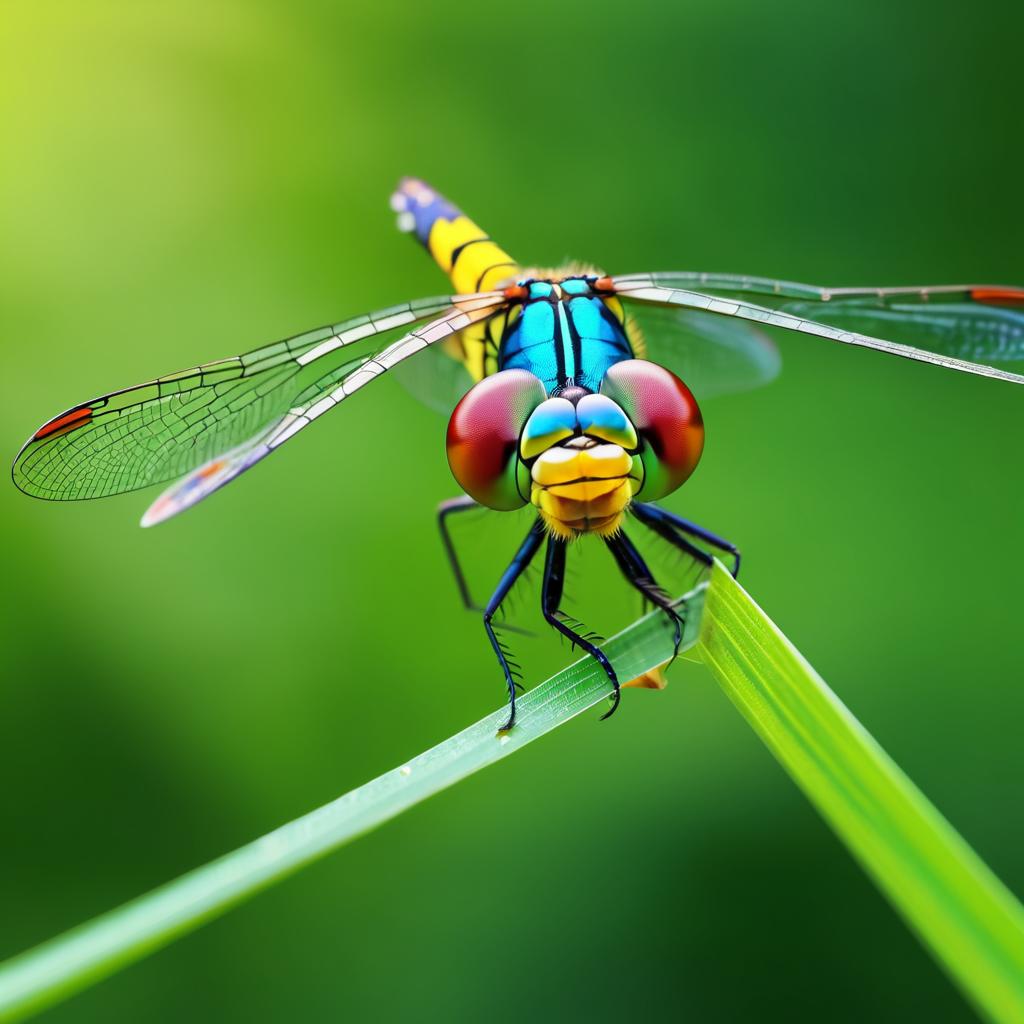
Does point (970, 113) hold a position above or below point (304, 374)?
above

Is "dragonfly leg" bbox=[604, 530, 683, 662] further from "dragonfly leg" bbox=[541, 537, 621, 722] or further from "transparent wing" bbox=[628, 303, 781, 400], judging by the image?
"transparent wing" bbox=[628, 303, 781, 400]

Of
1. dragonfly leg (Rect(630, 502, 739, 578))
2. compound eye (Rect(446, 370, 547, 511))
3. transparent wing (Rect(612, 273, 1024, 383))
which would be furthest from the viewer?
transparent wing (Rect(612, 273, 1024, 383))

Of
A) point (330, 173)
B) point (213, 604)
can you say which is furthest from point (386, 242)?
point (213, 604)

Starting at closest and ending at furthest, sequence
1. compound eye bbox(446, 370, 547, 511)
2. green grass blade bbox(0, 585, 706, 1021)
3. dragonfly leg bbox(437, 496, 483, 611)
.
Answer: green grass blade bbox(0, 585, 706, 1021), compound eye bbox(446, 370, 547, 511), dragonfly leg bbox(437, 496, 483, 611)

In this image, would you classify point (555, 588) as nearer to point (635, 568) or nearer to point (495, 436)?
point (635, 568)

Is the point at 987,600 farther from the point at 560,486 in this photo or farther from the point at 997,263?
the point at 560,486

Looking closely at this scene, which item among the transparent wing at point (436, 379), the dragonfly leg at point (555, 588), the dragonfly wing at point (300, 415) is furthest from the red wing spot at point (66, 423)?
the transparent wing at point (436, 379)

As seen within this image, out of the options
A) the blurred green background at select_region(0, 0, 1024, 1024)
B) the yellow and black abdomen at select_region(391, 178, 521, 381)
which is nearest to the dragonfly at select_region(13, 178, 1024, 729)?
the yellow and black abdomen at select_region(391, 178, 521, 381)

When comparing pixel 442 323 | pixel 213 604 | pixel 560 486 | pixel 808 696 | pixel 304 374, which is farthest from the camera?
pixel 213 604
